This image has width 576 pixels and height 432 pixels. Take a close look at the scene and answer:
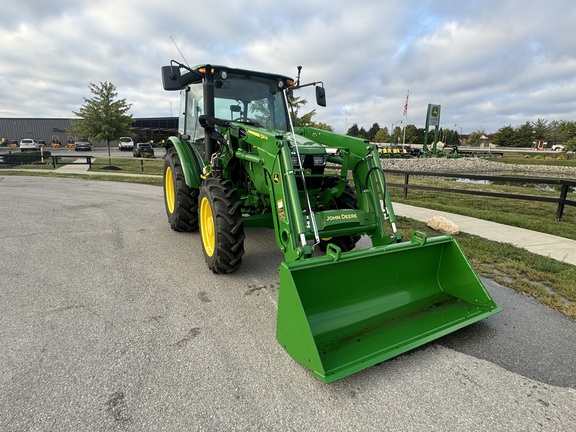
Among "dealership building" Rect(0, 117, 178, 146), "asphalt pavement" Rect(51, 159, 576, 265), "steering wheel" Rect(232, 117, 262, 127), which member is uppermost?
"dealership building" Rect(0, 117, 178, 146)

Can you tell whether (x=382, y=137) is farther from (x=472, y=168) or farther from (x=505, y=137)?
(x=472, y=168)

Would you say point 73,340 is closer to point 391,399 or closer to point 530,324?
point 391,399

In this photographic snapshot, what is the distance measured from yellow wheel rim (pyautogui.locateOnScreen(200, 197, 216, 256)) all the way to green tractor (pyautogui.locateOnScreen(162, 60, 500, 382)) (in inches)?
0.6

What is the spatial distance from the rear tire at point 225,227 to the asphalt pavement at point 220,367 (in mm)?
235

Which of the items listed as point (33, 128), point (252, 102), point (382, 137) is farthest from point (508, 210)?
point (382, 137)

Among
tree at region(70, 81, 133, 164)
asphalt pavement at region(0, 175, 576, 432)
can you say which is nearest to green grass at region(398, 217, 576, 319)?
asphalt pavement at region(0, 175, 576, 432)

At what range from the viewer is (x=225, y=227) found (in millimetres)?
3912

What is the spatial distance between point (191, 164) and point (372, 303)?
141 inches

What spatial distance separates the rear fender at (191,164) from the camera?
524 centimetres

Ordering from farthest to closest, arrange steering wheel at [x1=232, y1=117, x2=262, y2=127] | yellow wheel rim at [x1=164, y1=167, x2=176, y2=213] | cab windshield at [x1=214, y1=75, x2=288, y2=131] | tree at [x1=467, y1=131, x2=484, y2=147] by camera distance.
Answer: tree at [x1=467, y1=131, x2=484, y2=147]
yellow wheel rim at [x1=164, y1=167, x2=176, y2=213]
steering wheel at [x1=232, y1=117, x2=262, y2=127]
cab windshield at [x1=214, y1=75, x2=288, y2=131]

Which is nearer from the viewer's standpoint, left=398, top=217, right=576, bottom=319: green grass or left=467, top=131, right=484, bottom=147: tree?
left=398, top=217, right=576, bottom=319: green grass

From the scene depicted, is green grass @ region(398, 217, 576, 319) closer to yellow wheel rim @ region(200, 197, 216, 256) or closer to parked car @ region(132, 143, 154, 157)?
yellow wheel rim @ region(200, 197, 216, 256)

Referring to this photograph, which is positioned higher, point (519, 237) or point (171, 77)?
point (171, 77)

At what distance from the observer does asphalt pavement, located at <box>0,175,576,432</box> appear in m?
2.10
